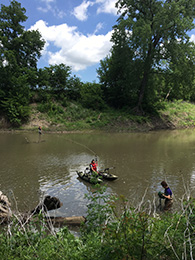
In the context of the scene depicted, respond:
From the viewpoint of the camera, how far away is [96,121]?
36844 millimetres

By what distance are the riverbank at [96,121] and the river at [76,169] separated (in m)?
11.2

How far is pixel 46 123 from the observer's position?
3488cm

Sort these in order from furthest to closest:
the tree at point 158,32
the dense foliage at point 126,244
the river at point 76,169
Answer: the tree at point 158,32 → the river at point 76,169 → the dense foliage at point 126,244

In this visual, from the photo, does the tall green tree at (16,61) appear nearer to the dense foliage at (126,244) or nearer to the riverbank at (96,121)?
the riverbank at (96,121)

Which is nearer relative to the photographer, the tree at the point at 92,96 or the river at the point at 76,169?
the river at the point at 76,169

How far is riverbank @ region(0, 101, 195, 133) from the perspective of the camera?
34156mm

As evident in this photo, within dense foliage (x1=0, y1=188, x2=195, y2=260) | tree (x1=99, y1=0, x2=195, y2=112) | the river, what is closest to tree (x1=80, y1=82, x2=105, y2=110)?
tree (x1=99, y1=0, x2=195, y2=112)

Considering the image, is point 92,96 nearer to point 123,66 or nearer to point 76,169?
point 123,66

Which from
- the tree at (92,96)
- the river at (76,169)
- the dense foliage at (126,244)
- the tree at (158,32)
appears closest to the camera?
the dense foliage at (126,244)

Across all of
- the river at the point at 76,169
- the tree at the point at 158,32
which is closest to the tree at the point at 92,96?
the tree at the point at 158,32

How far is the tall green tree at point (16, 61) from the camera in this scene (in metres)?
33.6

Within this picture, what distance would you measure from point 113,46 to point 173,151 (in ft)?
83.6

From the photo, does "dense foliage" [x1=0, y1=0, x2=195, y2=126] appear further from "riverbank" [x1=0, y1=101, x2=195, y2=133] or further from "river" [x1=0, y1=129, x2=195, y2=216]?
"river" [x1=0, y1=129, x2=195, y2=216]

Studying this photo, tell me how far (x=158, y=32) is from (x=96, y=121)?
17.9 metres
